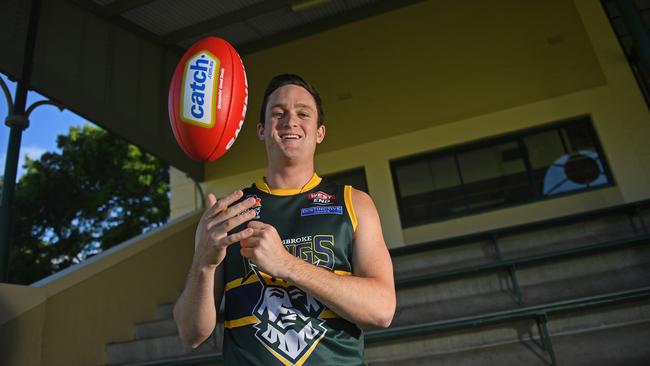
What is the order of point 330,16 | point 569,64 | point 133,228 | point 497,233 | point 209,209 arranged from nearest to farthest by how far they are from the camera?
point 209,209 < point 497,233 < point 569,64 < point 330,16 < point 133,228

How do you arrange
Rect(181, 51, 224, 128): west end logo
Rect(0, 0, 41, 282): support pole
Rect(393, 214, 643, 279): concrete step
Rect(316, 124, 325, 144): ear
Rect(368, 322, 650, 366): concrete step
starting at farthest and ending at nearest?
Rect(393, 214, 643, 279): concrete step
Rect(0, 0, 41, 282): support pole
Rect(368, 322, 650, 366): concrete step
Rect(181, 51, 224, 128): west end logo
Rect(316, 124, 325, 144): ear

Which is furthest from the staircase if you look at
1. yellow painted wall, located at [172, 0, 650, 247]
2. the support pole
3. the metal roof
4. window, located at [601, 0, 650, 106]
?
the metal roof

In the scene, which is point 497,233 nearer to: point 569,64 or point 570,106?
point 570,106

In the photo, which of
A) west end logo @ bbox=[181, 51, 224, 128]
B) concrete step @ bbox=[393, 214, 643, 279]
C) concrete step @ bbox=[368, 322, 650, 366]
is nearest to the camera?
west end logo @ bbox=[181, 51, 224, 128]

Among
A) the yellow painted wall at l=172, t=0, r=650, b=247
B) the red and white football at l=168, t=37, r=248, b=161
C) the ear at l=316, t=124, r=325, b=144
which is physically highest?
the yellow painted wall at l=172, t=0, r=650, b=247

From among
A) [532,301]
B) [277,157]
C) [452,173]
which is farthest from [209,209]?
[452,173]

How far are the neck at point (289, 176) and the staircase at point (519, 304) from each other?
6.45 ft

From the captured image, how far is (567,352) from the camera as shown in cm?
278

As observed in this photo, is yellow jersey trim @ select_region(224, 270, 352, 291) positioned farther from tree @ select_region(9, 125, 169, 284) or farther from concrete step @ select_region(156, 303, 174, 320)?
tree @ select_region(9, 125, 169, 284)

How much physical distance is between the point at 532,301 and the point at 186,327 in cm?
297

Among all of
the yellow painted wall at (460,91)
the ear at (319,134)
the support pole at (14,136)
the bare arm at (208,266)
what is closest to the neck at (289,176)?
the ear at (319,134)

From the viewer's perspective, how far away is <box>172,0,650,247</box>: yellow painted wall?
16.4 feet

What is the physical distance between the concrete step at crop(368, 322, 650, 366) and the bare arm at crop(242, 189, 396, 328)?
2.10 metres

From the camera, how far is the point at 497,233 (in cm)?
402
